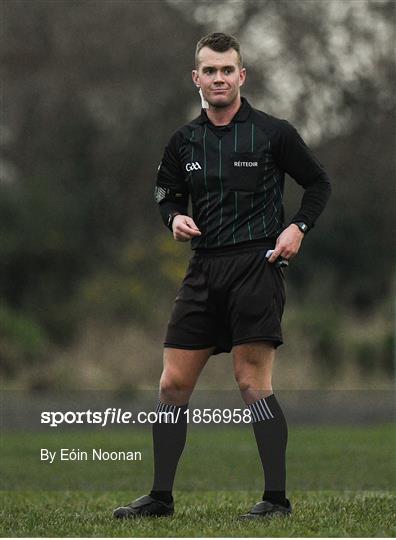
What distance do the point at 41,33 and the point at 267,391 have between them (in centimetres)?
1419

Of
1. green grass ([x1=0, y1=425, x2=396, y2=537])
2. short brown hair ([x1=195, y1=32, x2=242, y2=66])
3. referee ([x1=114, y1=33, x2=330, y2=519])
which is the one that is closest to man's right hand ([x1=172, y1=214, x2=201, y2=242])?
referee ([x1=114, y1=33, x2=330, y2=519])

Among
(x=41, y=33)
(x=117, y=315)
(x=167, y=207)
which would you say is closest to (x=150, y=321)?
(x=117, y=315)

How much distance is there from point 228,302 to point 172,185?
2.11 ft

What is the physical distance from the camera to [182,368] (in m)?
5.27

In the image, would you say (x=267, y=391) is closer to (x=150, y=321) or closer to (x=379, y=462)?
(x=379, y=462)

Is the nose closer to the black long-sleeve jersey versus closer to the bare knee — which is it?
the black long-sleeve jersey

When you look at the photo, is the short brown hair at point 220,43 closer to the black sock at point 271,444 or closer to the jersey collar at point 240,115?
the jersey collar at point 240,115

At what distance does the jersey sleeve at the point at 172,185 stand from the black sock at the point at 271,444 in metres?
0.97

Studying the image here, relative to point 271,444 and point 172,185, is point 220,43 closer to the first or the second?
point 172,185

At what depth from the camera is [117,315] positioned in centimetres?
1775

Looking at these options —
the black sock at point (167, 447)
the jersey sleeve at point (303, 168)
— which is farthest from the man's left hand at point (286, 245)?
the black sock at point (167, 447)

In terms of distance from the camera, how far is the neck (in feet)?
17.1

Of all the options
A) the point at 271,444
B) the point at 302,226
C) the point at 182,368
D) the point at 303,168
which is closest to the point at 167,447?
the point at 182,368

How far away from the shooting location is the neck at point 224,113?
Result: 5211 mm
